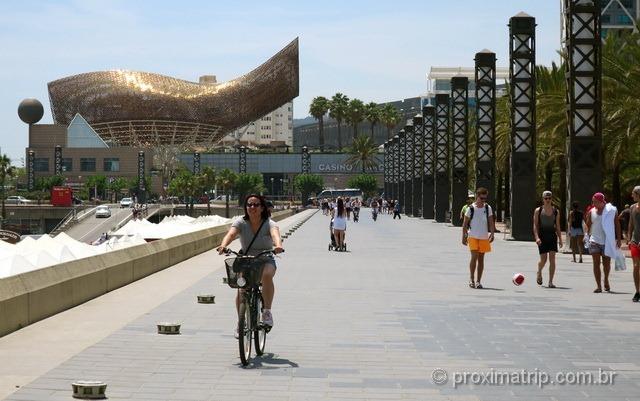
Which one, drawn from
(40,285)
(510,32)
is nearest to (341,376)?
(40,285)

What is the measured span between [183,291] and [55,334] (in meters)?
5.91

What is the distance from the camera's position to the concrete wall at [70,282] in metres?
11.7

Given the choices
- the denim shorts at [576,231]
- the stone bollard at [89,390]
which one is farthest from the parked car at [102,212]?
the stone bollard at [89,390]

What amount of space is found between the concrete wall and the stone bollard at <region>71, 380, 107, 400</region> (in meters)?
3.57

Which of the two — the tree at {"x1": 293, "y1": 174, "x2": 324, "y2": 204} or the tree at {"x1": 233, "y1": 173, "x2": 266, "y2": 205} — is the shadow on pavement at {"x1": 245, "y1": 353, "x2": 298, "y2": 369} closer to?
the tree at {"x1": 233, "y1": 173, "x2": 266, "y2": 205}

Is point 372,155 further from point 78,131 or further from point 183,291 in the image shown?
point 183,291

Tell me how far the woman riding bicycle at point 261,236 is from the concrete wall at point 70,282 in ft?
8.72

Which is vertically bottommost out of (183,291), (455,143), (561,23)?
(183,291)

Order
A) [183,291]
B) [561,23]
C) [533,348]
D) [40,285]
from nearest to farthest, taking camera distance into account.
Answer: [533,348] < [40,285] < [183,291] < [561,23]

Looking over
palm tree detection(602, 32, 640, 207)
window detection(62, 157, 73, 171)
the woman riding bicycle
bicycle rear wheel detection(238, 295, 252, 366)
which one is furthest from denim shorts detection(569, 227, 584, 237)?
window detection(62, 157, 73, 171)

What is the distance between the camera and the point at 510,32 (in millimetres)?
40375

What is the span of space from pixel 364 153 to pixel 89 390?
18731cm

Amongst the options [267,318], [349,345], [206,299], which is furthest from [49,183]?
[267,318]

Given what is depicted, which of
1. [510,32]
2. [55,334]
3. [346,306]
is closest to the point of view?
[55,334]
